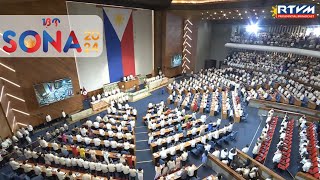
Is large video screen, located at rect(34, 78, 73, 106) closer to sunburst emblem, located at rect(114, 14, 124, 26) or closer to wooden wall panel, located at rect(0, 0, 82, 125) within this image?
wooden wall panel, located at rect(0, 0, 82, 125)

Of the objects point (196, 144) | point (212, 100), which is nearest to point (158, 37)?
point (212, 100)

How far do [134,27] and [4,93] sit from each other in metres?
13.4

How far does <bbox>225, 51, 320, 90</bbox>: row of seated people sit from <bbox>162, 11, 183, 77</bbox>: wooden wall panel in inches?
335

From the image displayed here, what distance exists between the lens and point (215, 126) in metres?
14.6

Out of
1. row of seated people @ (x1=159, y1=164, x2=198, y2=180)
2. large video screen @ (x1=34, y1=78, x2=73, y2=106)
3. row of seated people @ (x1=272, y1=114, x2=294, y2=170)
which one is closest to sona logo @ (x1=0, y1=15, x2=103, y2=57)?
large video screen @ (x1=34, y1=78, x2=73, y2=106)

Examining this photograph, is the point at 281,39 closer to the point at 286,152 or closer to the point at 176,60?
the point at 176,60

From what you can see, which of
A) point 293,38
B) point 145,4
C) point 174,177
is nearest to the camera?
point 174,177

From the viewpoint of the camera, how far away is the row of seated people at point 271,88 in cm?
1784

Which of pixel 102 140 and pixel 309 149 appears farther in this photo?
pixel 102 140

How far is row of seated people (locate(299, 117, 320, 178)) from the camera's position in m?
9.99

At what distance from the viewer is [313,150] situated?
37.7 ft

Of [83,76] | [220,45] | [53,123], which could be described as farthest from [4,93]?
[220,45]

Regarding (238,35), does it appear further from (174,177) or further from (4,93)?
(4,93)

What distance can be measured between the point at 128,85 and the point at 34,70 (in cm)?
932
